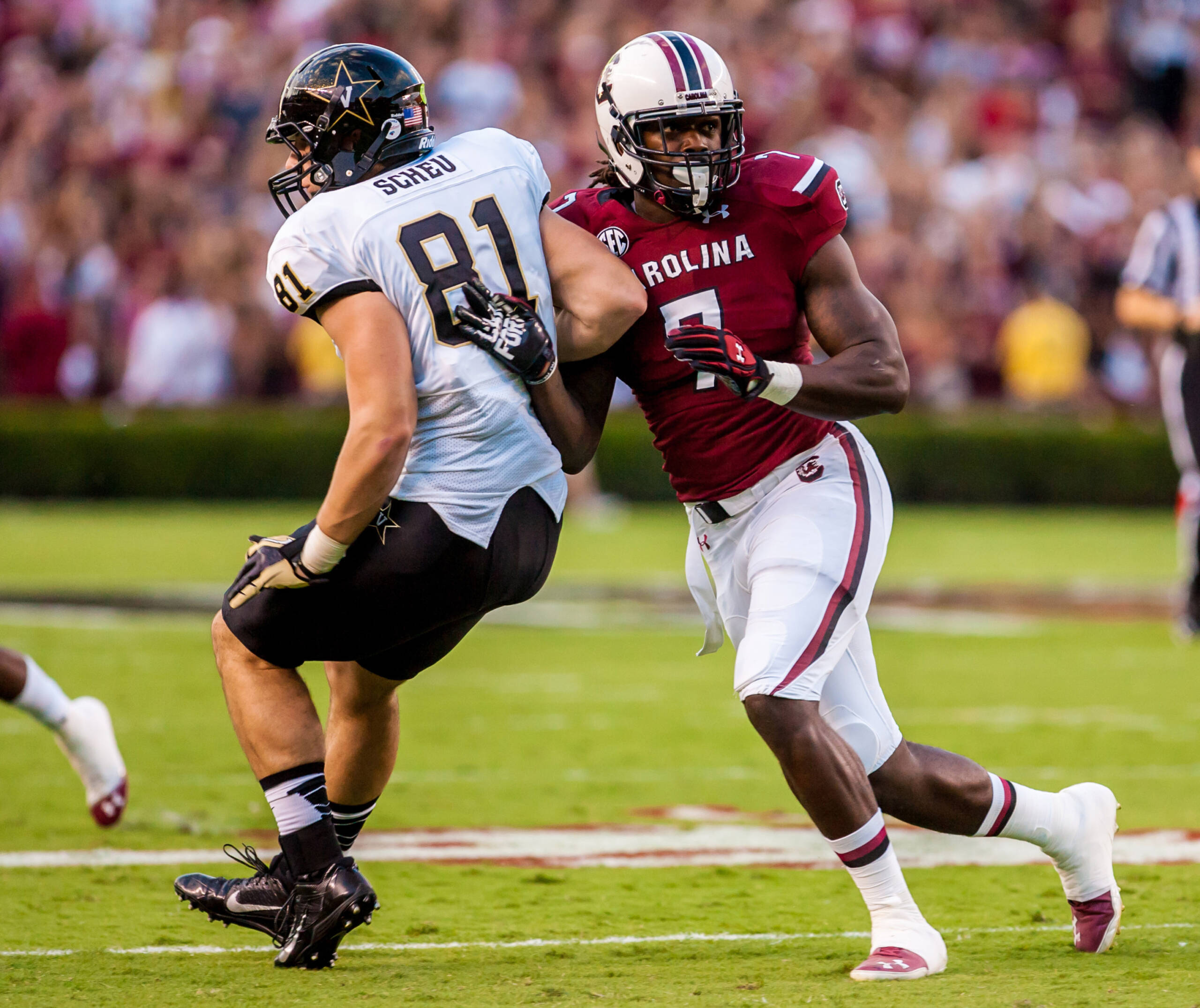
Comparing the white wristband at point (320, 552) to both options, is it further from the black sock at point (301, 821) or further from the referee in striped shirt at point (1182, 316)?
the referee in striped shirt at point (1182, 316)

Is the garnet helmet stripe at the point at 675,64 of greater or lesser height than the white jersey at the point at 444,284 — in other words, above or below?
above

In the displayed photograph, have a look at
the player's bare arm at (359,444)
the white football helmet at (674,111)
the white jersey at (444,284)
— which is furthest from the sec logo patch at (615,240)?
the player's bare arm at (359,444)

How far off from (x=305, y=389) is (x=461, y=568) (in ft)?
44.4

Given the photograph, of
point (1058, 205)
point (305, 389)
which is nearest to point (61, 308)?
point (305, 389)

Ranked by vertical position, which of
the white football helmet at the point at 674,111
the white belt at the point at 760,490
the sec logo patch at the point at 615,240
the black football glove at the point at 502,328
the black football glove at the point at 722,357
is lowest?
the white belt at the point at 760,490

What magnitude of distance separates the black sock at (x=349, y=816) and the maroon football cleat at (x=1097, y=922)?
164cm

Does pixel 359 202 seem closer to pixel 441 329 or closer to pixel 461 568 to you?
pixel 441 329

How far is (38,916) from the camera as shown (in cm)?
442

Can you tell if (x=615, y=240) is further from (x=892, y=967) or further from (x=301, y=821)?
(x=892, y=967)

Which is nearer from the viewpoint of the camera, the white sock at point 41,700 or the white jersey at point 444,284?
the white jersey at point 444,284

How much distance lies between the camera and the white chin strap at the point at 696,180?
13.5 ft

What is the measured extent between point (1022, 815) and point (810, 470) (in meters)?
0.91

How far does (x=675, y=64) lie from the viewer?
4.18m

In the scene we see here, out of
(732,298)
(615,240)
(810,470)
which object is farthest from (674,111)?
(810,470)
